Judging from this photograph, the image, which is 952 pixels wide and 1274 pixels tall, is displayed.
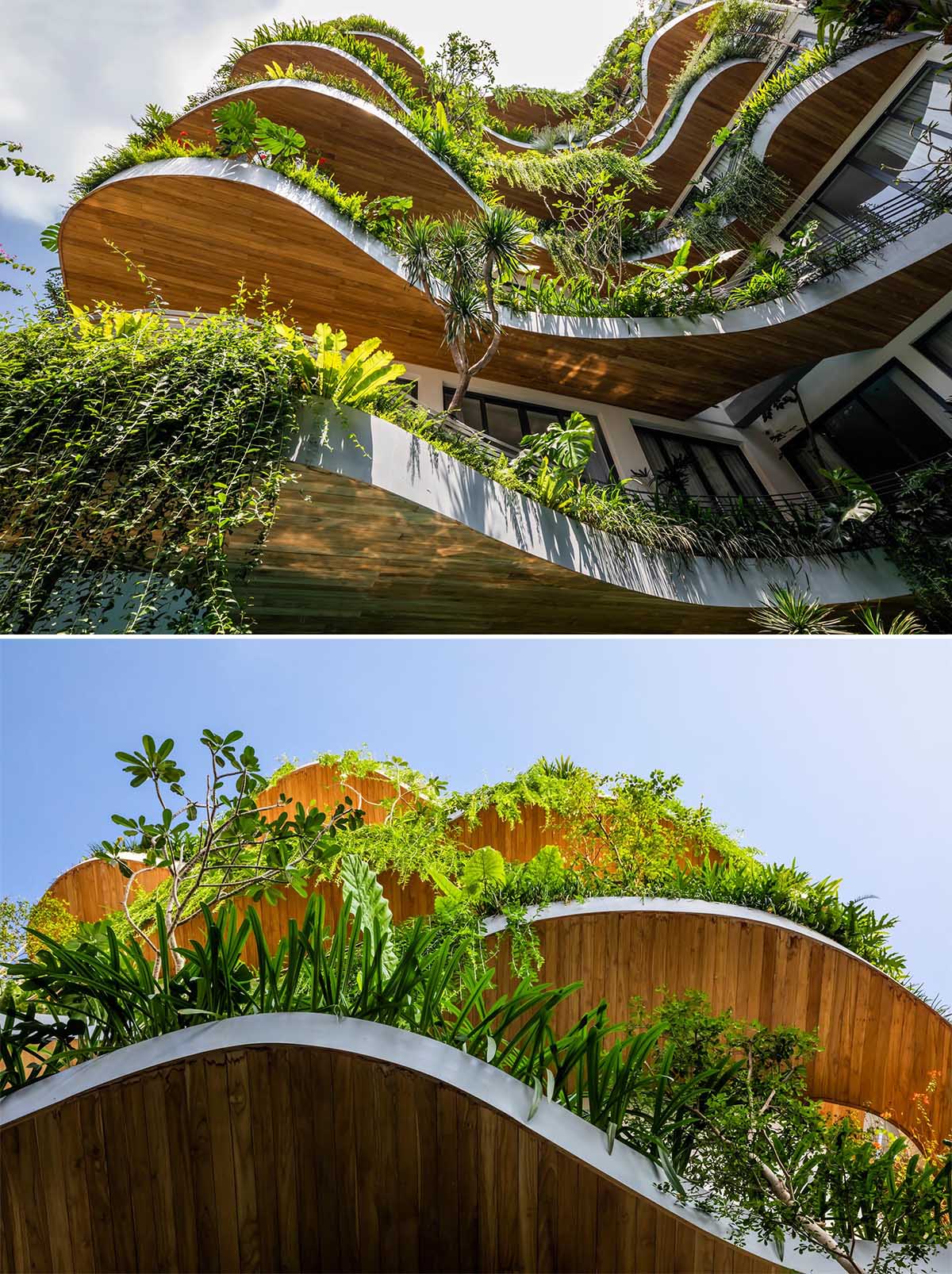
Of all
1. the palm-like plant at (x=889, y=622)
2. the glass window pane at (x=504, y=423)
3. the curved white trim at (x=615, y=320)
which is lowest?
the palm-like plant at (x=889, y=622)

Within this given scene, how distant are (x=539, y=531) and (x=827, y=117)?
10881 millimetres

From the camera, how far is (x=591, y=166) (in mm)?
11930

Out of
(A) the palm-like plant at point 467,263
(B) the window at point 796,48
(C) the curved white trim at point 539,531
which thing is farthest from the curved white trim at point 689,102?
(C) the curved white trim at point 539,531

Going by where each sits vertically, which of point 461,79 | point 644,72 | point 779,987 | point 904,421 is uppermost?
point 644,72

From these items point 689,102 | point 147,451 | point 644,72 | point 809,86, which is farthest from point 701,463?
point 644,72

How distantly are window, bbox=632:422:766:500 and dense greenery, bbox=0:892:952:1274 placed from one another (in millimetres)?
8825

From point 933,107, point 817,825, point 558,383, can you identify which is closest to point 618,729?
point 817,825

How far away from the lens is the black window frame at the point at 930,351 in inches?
372

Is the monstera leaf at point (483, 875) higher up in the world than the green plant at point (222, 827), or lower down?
lower down

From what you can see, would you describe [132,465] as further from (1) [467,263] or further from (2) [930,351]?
(2) [930,351]

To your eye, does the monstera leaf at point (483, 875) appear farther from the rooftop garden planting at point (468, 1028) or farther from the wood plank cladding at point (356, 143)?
the wood plank cladding at point (356, 143)

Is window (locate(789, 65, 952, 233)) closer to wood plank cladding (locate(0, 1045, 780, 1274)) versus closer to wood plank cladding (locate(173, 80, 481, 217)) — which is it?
wood plank cladding (locate(173, 80, 481, 217))

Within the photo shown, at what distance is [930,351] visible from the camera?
→ 9734mm

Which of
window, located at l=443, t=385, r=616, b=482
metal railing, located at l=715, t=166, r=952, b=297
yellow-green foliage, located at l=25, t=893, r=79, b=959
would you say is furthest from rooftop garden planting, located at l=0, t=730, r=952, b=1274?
metal railing, located at l=715, t=166, r=952, b=297
